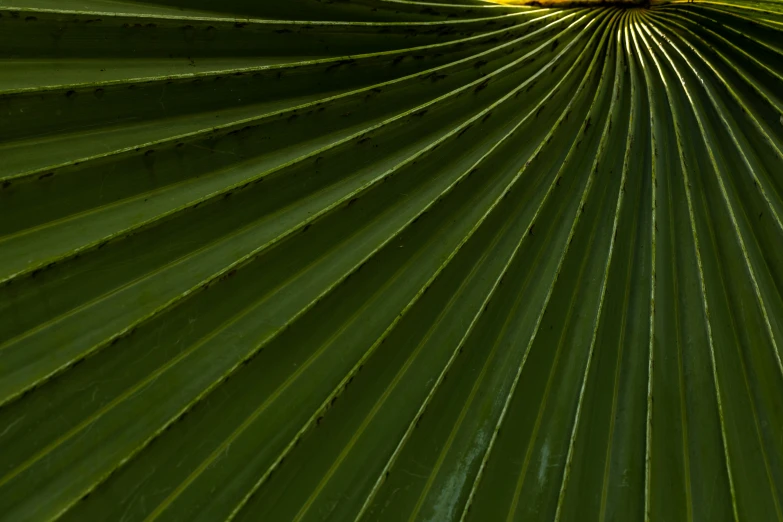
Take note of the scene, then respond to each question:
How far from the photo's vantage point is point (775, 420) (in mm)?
1103

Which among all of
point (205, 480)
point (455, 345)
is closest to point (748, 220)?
point (455, 345)

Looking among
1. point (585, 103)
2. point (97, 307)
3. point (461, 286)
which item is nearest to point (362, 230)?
point (461, 286)

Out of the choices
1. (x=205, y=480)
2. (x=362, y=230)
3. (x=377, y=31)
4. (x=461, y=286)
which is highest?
(x=377, y=31)

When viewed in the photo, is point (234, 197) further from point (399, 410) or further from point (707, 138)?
point (707, 138)

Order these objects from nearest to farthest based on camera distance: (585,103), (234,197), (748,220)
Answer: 1. (234,197)
2. (748,220)
3. (585,103)

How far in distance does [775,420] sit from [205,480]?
1.00 meters

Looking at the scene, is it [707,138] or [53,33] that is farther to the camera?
[707,138]

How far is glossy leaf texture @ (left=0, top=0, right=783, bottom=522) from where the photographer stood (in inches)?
Answer: 40.1

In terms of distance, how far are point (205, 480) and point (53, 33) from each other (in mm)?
824

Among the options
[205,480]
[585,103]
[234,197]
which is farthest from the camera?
[585,103]

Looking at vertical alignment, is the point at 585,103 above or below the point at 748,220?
above

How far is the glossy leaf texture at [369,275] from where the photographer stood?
102 cm

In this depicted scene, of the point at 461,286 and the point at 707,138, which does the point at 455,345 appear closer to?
the point at 461,286

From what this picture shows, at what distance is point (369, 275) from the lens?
1.15m
